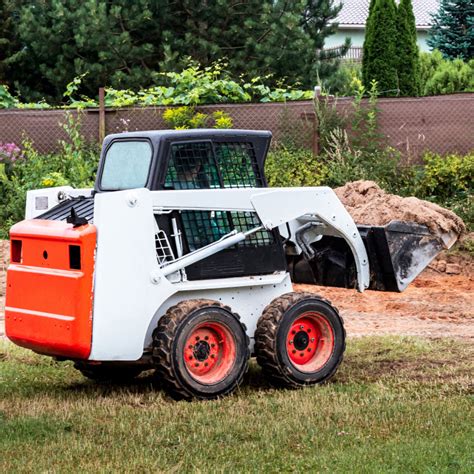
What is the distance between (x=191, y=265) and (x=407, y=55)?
1294cm

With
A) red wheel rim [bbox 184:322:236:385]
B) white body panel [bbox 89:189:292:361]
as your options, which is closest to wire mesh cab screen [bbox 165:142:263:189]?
white body panel [bbox 89:189:292:361]

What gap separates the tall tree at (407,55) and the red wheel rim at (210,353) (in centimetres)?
1284

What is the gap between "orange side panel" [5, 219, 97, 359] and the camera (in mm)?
8484

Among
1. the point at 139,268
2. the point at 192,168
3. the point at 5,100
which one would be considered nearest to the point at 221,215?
the point at 192,168

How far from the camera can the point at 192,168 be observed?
30.7 feet

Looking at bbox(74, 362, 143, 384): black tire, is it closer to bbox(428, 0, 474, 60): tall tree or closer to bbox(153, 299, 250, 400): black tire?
bbox(153, 299, 250, 400): black tire

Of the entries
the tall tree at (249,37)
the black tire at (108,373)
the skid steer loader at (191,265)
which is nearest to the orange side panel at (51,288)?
the skid steer loader at (191,265)

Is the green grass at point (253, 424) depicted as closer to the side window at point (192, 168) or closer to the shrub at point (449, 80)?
the side window at point (192, 168)

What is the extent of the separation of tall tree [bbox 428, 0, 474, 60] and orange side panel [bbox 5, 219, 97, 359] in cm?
2901

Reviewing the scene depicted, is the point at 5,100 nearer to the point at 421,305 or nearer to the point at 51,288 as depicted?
the point at 421,305

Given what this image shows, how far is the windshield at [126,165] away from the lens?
30.6 ft

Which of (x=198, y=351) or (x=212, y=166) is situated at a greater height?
(x=212, y=166)

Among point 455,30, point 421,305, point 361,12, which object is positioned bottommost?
point 421,305

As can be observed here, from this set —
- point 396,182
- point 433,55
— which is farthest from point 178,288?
point 433,55
